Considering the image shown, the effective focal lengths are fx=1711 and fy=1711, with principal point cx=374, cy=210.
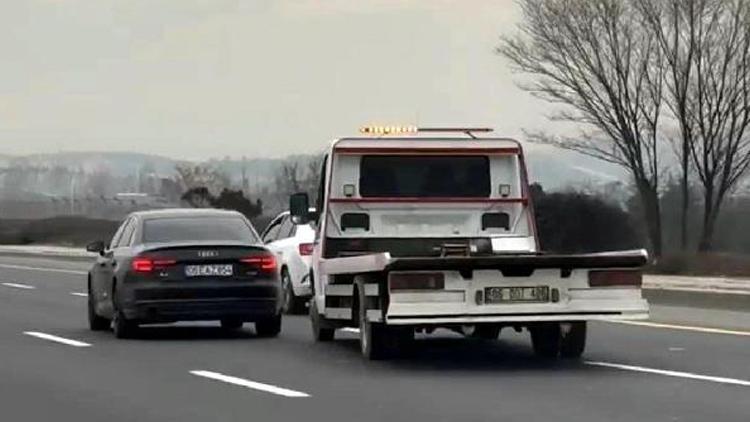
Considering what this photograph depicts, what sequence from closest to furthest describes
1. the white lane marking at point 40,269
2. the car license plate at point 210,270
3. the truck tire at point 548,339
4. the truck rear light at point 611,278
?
the truck rear light at point 611,278 → the truck tire at point 548,339 → the car license plate at point 210,270 → the white lane marking at point 40,269

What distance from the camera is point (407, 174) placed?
19.3 meters

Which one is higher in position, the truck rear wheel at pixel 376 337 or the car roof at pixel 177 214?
the car roof at pixel 177 214

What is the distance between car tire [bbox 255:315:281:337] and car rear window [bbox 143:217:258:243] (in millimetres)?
1001

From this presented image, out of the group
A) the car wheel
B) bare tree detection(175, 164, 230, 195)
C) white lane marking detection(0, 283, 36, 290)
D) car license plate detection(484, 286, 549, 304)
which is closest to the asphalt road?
car license plate detection(484, 286, 549, 304)

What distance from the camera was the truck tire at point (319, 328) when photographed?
64.2ft

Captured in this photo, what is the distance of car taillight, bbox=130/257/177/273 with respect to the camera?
20.0m

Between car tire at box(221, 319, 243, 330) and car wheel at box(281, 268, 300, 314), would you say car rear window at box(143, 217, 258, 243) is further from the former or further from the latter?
car wheel at box(281, 268, 300, 314)

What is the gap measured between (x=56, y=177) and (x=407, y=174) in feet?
201

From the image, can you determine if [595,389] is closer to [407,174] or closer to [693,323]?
[407,174]

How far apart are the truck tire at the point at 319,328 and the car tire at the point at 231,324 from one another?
1.04 m

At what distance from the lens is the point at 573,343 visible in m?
17.6

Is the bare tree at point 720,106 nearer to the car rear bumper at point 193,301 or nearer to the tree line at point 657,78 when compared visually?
the tree line at point 657,78

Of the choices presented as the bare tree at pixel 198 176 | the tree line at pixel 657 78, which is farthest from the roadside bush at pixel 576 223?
the bare tree at pixel 198 176

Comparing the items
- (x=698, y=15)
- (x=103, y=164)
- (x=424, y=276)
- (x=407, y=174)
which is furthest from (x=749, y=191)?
(x=424, y=276)
